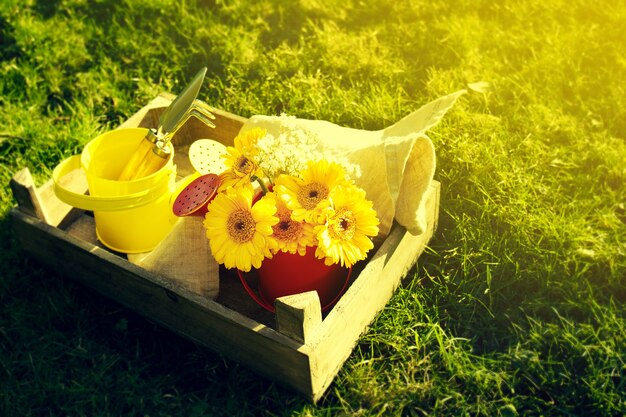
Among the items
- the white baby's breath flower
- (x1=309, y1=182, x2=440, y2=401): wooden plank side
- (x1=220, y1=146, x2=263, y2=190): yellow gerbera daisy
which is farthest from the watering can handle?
(x1=309, y1=182, x2=440, y2=401): wooden plank side

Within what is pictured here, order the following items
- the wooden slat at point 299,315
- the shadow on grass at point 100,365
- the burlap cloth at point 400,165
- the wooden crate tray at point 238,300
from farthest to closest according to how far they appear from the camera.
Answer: the shadow on grass at point 100,365 < the burlap cloth at point 400,165 < the wooden crate tray at point 238,300 < the wooden slat at point 299,315

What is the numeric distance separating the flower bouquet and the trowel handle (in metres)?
0.32

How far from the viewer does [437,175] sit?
8.13 feet

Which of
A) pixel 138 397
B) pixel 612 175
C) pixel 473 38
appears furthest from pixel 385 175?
pixel 473 38

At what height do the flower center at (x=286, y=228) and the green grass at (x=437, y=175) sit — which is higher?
the flower center at (x=286, y=228)

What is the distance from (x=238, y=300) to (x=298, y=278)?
289 millimetres

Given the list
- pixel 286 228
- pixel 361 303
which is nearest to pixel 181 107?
pixel 286 228

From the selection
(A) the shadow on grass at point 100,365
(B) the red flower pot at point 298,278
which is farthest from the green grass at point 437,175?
(B) the red flower pot at point 298,278

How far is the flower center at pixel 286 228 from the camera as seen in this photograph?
169 centimetres

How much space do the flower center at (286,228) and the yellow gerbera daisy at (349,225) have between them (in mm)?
80

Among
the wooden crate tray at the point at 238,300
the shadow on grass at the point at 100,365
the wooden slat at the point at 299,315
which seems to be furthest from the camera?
the shadow on grass at the point at 100,365

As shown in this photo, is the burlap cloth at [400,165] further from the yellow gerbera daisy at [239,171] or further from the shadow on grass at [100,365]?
the shadow on grass at [100,365]

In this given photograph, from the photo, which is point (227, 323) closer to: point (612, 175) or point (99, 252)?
point (99, 252)

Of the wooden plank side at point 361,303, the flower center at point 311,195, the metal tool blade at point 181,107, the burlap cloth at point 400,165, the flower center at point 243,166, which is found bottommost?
the wooden plank side at point 361,303
